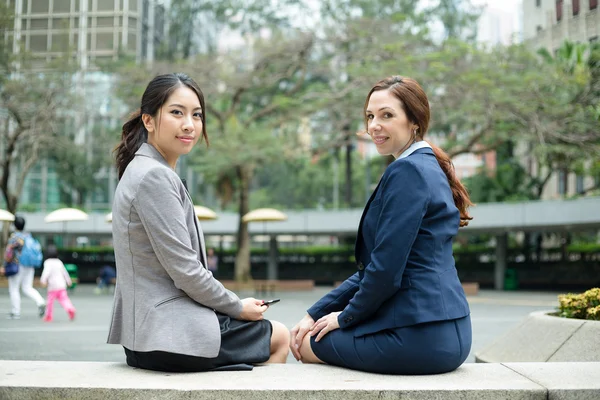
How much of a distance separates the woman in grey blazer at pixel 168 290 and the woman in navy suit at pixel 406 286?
1.34ft

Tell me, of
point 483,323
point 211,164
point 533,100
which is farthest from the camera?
point 211,164

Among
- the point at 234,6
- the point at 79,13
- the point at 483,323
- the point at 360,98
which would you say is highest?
the point at 234,6

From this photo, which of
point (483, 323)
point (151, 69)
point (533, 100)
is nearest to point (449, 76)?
point (533, 100)

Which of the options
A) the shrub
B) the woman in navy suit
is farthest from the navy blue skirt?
the shrub

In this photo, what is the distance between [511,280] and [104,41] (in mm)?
19050

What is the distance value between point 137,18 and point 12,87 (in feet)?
19.5

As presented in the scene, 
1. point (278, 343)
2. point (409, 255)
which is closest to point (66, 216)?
point (278, 343)

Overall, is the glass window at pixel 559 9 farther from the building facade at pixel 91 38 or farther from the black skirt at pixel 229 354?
the black skirt at pixel 229 354

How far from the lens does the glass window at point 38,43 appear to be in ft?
76.1

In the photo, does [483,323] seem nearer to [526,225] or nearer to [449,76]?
[449,76]

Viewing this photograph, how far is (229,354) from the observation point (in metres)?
3.20

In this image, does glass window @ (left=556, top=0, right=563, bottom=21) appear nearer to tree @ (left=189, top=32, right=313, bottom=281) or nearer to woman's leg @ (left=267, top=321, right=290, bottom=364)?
tree @ (left=189, top=32, right=313, bottom=281)

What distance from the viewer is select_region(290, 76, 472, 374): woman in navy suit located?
3000 mm

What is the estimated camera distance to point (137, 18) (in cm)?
2867
